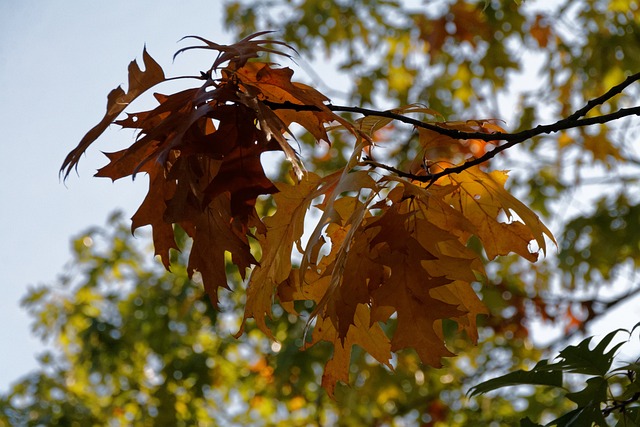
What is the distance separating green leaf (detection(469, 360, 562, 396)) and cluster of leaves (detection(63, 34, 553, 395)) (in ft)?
0.29

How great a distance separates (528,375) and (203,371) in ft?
10.9

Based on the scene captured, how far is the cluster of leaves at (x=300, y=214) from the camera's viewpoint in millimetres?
1097

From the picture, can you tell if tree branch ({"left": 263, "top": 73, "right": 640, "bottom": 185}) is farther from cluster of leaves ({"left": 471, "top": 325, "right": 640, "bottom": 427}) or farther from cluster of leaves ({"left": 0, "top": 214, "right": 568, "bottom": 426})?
cluster of leaves ({"left": 0, "top": 214, "right": 568, "bottom": 426})

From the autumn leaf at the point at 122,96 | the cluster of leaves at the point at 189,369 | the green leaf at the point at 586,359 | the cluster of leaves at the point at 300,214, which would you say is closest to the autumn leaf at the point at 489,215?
the cluster of leaves at the point at 300,214

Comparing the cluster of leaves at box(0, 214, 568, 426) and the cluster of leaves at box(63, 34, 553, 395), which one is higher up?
the cluster of leaves at box(0, 214, 568, 426)

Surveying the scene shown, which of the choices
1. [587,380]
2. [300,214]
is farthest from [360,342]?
[587,380]

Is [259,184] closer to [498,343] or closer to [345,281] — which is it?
[345,281]

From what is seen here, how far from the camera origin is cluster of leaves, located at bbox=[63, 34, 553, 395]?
110 centimetres

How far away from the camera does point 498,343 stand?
4.67 meters

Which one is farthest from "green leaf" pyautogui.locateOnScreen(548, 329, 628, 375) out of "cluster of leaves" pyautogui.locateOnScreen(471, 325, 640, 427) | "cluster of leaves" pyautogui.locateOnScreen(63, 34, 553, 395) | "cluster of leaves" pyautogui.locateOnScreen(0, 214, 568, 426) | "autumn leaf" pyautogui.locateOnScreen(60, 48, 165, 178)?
"cluster of leaves" pyautogui.locateOnScreen(0, 214, 568, 426)

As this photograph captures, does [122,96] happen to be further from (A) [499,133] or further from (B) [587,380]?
(B) [587,380]

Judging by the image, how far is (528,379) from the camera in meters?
1.22

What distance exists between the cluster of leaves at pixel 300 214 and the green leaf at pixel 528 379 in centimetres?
9

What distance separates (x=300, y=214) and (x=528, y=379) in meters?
0.42
